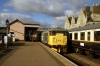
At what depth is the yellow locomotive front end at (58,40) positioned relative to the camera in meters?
22.0

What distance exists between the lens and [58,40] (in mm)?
21969

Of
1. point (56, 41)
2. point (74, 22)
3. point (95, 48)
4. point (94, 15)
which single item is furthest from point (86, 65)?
point (74, 22)

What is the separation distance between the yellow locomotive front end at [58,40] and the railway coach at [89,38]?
143 centimetres

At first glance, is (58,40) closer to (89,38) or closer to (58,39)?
(58,39)

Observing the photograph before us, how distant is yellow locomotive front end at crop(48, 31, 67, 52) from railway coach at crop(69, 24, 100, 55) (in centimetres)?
143

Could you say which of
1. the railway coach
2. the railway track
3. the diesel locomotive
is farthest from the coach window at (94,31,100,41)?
the diesel locomotive

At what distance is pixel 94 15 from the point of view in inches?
2122

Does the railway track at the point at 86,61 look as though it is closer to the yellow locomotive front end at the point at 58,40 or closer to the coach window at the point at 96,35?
the coach window at the point at 96,35

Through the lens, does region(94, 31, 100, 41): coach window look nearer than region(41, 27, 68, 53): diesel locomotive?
Yes

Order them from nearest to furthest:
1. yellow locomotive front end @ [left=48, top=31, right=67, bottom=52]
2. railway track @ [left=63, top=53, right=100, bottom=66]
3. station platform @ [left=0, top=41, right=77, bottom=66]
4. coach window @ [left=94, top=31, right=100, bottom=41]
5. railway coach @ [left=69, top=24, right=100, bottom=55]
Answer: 1. station platform @ [left=0, top=41, right=77, bottom=66]
2. railway track @ [left=63, top=53, right=100, bottom=66]
3. coach window @ [left=94, top=31, right=100, bottom=41]
4. railway coach @ [left=69, top=24, right=100, bottom=55]
5. yellow locomotive front end @ [left=48, top=31, right=67, bottom=52]

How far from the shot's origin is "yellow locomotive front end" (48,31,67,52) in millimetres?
21953

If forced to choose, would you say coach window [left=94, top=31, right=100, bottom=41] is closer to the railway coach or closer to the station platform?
the railway coach

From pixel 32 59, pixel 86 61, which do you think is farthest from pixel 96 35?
pixel 32 59

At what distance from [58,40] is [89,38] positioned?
4.87m
